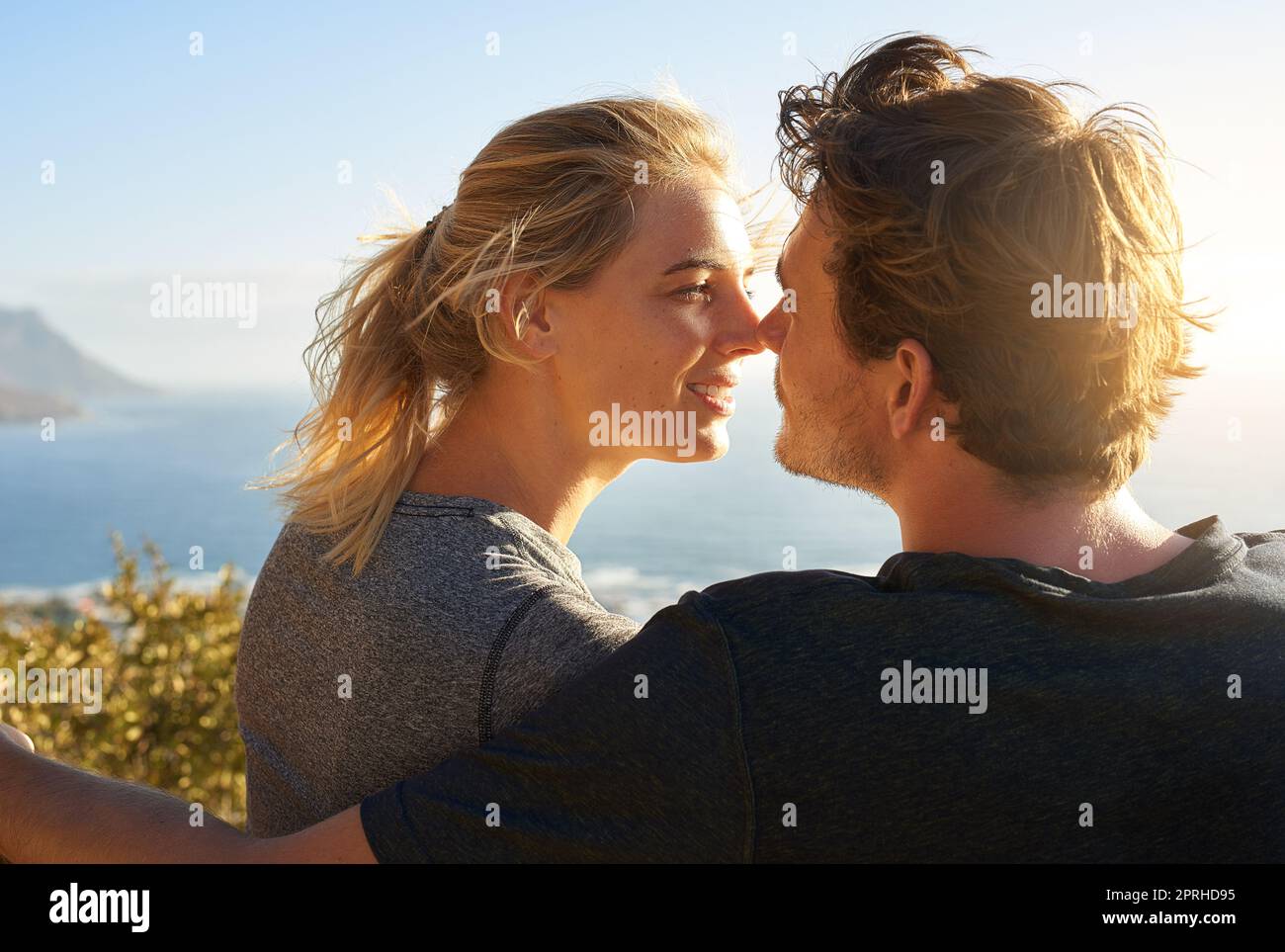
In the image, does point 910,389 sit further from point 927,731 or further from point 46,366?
point 46,366

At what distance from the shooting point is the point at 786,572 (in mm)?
1742

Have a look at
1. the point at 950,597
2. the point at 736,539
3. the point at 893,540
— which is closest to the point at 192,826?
the point at 950,597

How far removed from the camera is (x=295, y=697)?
2451 millimetres

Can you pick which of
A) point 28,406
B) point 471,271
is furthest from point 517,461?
point 28,406

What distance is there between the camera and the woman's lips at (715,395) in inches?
116

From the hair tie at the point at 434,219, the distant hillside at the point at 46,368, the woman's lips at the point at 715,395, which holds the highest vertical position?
the distant hillside at the point at 46,368

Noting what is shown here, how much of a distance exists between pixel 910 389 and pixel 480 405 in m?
1.15

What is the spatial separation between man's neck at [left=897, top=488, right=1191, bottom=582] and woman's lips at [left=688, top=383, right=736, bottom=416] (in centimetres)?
101

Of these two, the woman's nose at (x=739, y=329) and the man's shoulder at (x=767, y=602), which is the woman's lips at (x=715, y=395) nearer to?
the woman's nose at (x=739, y=329)

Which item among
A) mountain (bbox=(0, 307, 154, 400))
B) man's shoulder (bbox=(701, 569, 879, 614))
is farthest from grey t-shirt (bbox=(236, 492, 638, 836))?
mountain (bbox=(0, 307, 154, 400))

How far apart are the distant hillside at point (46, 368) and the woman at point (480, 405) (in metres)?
38.5

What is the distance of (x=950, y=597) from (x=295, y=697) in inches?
56.9

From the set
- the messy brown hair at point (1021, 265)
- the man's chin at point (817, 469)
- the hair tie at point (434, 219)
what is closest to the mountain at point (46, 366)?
the hair tie at point (434, 219)

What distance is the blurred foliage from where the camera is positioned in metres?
5.36
